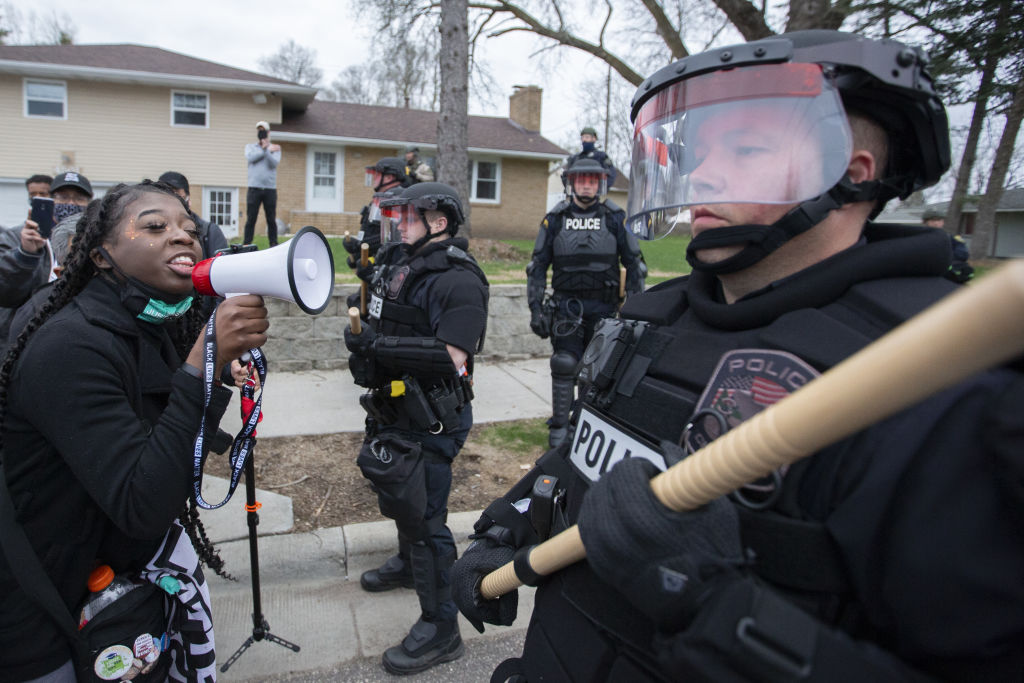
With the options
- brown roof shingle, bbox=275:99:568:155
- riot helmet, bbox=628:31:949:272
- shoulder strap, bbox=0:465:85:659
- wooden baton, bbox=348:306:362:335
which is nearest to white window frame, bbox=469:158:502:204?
brown roof shingle, bbox=275:99:568:155

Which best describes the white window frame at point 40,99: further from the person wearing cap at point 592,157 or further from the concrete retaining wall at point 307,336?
the person wearing cap at point 592,157

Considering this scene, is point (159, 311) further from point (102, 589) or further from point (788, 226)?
point (788, 226)

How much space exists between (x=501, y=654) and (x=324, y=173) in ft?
70.8

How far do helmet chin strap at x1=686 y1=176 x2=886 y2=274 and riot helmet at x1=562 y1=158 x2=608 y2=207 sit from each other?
5.13 m

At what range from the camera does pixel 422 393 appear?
3281mm

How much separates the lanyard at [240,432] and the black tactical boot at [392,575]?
1.51 meters

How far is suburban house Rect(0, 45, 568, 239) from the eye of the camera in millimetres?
19750

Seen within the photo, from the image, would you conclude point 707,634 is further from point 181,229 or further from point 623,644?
point 181,229

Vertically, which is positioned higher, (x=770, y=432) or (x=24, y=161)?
(x=24, y=161)

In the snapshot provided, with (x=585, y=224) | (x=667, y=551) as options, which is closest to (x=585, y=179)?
(x=585, y=224)

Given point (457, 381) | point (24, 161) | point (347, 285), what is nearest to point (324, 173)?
point (24, 161)

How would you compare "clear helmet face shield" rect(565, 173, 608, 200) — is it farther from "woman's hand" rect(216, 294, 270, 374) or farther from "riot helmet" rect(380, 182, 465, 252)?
"woman's hand" rect(216, 294, 270, 374)

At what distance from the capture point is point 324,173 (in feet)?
73.5

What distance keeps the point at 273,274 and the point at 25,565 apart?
1.03m
